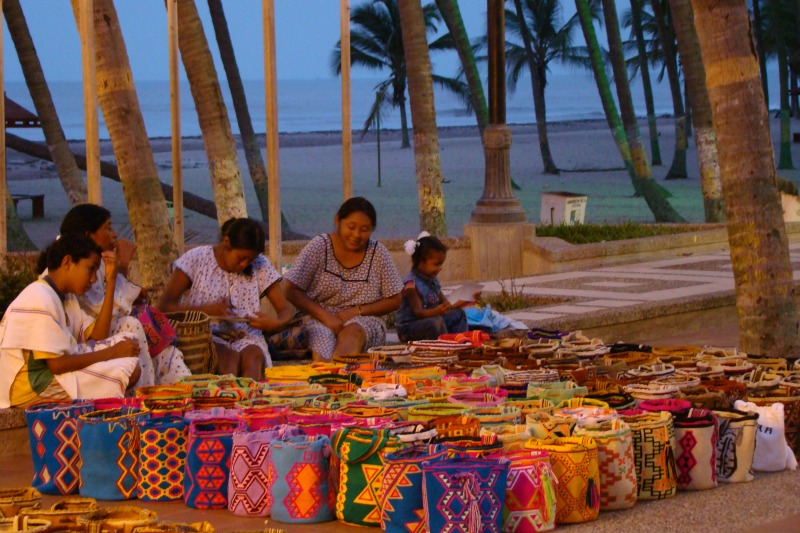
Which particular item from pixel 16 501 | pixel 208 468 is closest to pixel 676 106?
pixel 208 468

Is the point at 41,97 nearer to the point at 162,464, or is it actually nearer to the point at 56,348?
the point at 56,348

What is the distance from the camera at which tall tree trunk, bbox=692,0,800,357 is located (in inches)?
339

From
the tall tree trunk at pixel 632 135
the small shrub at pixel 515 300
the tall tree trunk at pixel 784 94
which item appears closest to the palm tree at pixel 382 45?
the tall tree trunk at pixel 784 94

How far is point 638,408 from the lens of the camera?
6.49 m

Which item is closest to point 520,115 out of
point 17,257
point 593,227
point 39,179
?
point 39,179

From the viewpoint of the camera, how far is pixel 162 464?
6020mm

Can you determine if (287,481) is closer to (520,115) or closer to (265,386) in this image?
(265,386)

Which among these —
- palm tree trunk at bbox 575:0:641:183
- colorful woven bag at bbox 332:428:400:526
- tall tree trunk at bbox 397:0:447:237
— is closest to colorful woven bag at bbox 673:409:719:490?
colorful woven bag at bbox 332:428:400:526

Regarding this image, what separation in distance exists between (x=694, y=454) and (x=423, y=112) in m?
11.5

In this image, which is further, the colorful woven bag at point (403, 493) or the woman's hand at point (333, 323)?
the woman's hand at point (333, 323)

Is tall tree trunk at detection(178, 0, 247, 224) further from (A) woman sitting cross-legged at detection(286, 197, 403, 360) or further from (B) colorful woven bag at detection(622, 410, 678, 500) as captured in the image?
(B) colorful woven bag at detection(622, 410, 678, 500)

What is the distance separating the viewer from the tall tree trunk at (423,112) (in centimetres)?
1688

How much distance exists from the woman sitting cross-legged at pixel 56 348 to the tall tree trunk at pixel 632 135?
18296 mm

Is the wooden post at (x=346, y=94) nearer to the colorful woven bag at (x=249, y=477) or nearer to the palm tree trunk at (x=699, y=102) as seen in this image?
the colorful woven bag at (x=249, y=477)
